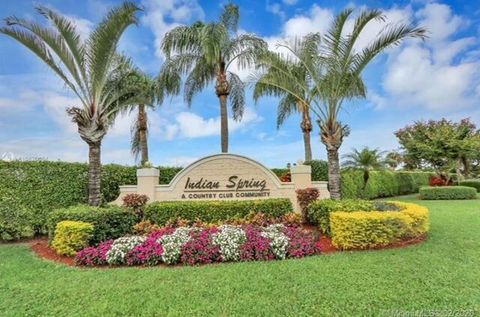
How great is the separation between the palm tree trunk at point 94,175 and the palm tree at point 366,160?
44.9 ft

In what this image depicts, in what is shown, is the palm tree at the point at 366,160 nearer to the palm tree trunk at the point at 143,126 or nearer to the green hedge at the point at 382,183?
the green hedge at the point at 382,183

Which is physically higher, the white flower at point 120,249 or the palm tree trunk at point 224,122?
the palm tree trunk at point 224,122

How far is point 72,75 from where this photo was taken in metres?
9.66

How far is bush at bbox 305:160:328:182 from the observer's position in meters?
15.2

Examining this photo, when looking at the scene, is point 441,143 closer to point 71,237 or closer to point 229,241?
point 229,241

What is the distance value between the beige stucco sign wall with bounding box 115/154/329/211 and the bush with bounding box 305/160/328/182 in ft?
12.1

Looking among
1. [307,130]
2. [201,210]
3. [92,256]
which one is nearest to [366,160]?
[307,130]

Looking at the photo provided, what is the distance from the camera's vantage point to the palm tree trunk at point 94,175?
32.0 ft

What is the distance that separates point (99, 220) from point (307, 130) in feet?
47.2

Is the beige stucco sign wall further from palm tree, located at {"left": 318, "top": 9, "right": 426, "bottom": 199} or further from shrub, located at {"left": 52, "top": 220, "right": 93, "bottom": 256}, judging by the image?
shrub, located at {"left": 52, "top": 220, "right": 93, "bottom": 256}

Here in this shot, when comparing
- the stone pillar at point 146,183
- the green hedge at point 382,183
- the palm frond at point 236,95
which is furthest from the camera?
the green hedge at point 382,183

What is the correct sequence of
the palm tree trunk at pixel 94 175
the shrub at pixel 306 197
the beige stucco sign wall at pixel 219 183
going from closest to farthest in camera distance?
the palm tree trunk at pixel 94 175 < the shrub at pixel 306 197 < the beige stucco sign wall at pixel 219 183

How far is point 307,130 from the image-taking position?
64.3 ft

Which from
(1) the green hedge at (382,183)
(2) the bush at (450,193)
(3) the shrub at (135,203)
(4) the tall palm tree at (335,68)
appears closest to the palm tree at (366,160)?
(1) the green hedge at (382,183)
